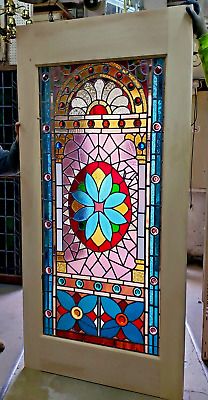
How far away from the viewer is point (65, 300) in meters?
2.22

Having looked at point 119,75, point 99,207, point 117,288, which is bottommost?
point 117,288

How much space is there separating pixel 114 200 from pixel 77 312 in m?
0.67

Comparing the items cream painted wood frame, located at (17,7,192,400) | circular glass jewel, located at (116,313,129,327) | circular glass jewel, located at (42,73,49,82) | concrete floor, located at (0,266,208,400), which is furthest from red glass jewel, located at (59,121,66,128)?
concrete floor, located at (0,266,208,400)

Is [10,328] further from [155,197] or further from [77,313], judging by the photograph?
[155,197]

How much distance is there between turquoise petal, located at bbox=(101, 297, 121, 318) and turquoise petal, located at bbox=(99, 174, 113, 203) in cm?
54

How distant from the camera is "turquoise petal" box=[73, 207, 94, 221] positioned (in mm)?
2113

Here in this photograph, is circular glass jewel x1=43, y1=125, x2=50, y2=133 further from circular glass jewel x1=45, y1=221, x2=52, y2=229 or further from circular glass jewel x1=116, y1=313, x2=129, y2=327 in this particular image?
circular glass jewel x1=116, y1=313, x2=129, y2=327

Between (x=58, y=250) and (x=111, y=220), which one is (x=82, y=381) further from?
(x=111, y=220)

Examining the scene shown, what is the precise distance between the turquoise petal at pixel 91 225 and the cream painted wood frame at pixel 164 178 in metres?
0.27

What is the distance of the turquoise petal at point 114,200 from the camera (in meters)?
2.04

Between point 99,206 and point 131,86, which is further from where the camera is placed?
point 99,206

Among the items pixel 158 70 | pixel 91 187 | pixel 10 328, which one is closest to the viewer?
pixel 158 70

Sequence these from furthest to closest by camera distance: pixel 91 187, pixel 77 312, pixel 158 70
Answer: pixel 77 312
pixel 91 187
pixel 158 70

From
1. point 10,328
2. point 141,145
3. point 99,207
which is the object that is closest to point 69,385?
point 10,328
